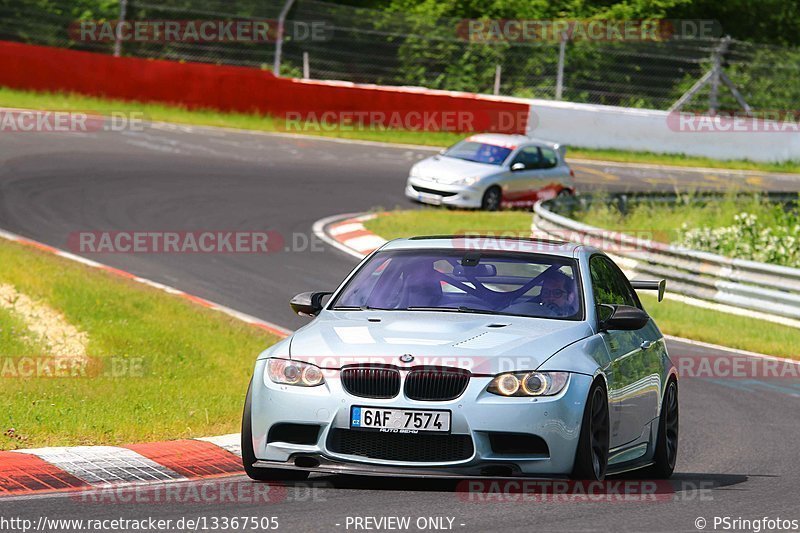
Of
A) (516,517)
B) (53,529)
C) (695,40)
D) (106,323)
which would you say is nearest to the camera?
(53,529)

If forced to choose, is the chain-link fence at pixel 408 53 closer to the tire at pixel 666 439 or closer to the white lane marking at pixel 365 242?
the white lane marking at pixel 365 242

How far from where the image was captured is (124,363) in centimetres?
1216

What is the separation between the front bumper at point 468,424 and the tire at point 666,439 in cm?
163

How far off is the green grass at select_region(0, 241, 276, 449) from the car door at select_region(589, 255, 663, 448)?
2693 mm

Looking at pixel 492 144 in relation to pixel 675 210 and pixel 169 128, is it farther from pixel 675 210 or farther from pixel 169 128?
pixel 169 128

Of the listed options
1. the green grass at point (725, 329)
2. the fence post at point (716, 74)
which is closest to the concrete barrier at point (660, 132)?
the fence post at point (716, 74)

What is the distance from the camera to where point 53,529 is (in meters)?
6.62

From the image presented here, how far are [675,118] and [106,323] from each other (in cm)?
2509

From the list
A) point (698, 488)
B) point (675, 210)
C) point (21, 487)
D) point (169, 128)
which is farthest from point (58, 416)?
point (169, 128)

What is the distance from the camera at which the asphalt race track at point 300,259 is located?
7285 millimetres

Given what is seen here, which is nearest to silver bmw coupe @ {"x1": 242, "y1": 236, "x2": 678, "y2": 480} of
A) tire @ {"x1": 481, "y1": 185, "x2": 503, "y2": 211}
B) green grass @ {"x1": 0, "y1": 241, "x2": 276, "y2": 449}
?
green grass @ {"x1": 0, "y1": 241, "x2": 276, "y2": 449}

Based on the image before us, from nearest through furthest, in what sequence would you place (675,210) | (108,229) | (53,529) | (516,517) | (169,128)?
(53,529), (516,517), (108,229), (675,210), (169,128)

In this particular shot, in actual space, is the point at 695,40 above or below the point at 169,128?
above

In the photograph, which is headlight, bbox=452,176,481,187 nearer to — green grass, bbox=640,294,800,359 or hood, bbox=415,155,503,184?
hood, bbox=415,155,503,184
